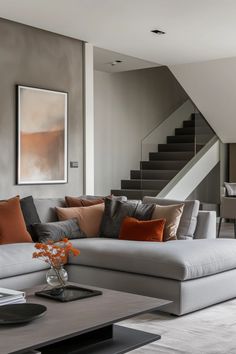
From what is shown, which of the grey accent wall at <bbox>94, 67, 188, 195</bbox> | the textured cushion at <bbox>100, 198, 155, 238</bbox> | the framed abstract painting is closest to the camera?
the textured cushion at <bbox>100, 198, 155, 238</bbox>

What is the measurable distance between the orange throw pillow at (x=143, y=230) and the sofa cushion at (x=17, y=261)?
86 centimetres

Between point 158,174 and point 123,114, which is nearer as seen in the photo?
point 158,174

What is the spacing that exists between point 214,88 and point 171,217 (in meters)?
4.48

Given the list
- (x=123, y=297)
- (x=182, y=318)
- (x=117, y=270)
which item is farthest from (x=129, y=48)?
(x=123, y=297)

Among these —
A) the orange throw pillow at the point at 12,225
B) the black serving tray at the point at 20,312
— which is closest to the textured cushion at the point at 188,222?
the orange throw pillow at the point at 12,225

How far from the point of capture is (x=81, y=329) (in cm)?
258

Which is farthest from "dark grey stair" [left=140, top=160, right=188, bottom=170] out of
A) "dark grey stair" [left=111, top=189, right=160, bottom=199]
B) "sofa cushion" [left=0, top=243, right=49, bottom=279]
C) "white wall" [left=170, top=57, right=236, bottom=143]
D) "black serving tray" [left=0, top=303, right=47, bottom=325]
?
"black serving tray" [left=0, top=303, right=47, bottom=325]

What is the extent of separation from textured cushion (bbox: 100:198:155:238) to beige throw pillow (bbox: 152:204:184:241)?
0.15 meters

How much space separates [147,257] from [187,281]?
36cm

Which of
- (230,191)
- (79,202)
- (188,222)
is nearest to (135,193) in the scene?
(230,191)

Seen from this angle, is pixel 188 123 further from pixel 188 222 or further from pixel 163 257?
pixel 163 257

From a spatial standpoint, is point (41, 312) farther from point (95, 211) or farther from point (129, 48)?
point (129, 48)

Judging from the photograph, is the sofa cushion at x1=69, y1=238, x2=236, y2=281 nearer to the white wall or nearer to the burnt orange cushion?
the burnt orange cushion

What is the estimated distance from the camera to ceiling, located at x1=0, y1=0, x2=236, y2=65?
544 centimetres
